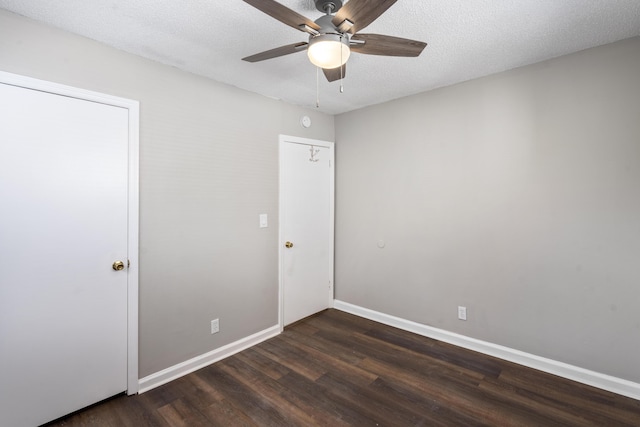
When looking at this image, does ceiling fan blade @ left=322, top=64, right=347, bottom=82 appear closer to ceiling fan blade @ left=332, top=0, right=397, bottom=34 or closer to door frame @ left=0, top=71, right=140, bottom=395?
ceiling fan blade @ left=332, top=0, right=397, bottom=34

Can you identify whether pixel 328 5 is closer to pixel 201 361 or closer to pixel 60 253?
pixel 60 253

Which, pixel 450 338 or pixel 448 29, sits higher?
pixel 448 29

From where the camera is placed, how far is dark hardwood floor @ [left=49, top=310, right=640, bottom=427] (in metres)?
2.02

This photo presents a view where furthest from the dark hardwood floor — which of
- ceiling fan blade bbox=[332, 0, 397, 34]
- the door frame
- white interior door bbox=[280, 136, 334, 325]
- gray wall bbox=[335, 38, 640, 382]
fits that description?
ceiling fan blade bbox=[332, 0, 397, 34]

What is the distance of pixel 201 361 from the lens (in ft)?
8.79

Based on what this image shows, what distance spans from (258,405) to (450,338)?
1937mm

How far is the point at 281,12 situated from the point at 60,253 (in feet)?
6.51

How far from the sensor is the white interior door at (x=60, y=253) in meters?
1.82

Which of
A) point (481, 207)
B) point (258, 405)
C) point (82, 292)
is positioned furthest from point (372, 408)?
point (82, 292)

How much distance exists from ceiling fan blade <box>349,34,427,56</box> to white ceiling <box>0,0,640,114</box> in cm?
27

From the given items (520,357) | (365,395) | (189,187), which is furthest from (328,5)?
(520,357)

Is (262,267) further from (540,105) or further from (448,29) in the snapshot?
(540,105)

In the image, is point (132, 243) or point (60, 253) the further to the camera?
point (132, 243)

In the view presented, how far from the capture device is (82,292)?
2.07 meters
